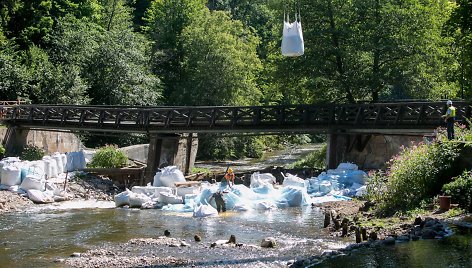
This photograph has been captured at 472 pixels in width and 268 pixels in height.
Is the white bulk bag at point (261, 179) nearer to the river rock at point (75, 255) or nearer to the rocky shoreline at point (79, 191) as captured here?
the rocky shoreline at point (79, 191)

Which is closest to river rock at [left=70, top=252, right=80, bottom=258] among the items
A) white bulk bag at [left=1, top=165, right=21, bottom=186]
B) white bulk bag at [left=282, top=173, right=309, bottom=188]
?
white bulk bag at [left=1, top=165, right=21, bottom=186]

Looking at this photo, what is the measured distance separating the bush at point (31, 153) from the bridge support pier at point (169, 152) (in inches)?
218

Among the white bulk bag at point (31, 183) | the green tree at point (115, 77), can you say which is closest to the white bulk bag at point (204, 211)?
the white bulk bag at point (31, 183)

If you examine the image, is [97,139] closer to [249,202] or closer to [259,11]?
[249,202]

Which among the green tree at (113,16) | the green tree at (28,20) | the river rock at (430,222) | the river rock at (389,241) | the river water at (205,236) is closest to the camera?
the river water at (205,236)

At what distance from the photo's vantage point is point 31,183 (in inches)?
1118

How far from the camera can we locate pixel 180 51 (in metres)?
55.2

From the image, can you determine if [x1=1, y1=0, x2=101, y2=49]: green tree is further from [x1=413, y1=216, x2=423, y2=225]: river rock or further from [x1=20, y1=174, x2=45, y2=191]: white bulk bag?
[x1=413, y1=216, x2=423, y2=225]: river rock

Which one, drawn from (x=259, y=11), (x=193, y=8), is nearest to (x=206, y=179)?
(x=193, y=8)

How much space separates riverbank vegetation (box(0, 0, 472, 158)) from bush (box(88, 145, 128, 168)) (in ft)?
13.7

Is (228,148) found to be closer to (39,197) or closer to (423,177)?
(39,197)

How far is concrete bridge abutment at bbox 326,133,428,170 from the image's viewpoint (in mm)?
32688

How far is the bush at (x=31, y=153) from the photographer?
1373 inches

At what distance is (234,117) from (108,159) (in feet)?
19.0
